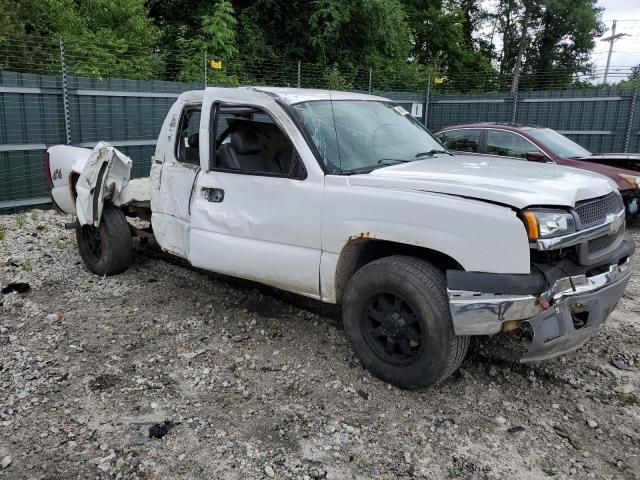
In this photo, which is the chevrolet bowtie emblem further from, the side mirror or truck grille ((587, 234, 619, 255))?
the side mirror

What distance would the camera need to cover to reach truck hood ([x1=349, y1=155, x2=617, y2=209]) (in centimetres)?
331

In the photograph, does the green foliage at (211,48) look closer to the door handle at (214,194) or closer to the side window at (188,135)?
the side window at (188,135)

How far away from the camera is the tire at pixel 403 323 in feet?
11.4

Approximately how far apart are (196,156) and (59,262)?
2647 millimetres

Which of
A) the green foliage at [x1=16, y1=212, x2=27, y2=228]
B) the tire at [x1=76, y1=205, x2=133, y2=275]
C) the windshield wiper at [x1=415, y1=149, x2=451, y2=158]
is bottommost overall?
the green foliage at [x1=16, y1=212, x2=27, y2=228]

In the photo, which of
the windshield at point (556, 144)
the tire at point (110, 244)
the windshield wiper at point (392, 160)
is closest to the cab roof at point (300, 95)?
the windshield wiper at point (392, 160)

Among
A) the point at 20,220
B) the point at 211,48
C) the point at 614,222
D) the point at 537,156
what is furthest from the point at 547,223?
the point at 211,48

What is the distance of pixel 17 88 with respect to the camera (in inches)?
357

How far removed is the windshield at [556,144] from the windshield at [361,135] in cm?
462

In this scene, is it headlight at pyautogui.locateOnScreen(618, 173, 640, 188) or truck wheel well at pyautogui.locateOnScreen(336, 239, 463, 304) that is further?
headlight at pyautogui.locateOnScreen(618, 173, 640, 188)

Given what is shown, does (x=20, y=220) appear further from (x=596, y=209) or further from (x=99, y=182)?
(x=596, y=209)

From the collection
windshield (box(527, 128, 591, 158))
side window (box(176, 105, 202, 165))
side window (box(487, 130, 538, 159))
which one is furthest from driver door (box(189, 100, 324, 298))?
windshield (box(527, 128, 591, 158))

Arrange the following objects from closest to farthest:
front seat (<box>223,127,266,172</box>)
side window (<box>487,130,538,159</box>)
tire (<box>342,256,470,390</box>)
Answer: tire (<box>342,256,470,390</box>) → front seat (<box>223,127,266,172</box>) → side window (<box>487,130,538,159</box>)

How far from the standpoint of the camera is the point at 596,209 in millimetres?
3627
